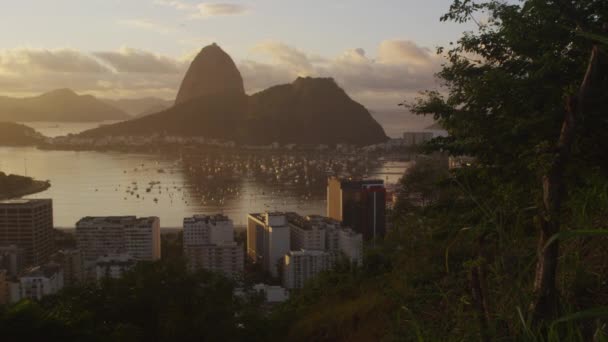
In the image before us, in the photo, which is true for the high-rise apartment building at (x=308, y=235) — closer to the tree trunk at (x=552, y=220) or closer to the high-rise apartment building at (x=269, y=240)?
the high-rise apartment building at (x=269, y=240)

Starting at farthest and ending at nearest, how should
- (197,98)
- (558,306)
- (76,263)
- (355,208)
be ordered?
1. (197,98)
2. (355,208)
3. (76,263)
4. (558,306)

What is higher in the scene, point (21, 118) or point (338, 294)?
point (21, 118)

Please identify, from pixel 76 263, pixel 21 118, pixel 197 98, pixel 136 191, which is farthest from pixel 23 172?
pixel 21 118

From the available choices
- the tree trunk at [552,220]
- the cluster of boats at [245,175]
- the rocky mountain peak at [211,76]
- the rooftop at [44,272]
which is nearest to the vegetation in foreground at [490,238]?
the tree trunk at [552,220]

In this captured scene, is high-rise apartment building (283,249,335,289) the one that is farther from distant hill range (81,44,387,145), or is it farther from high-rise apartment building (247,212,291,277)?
distant hill range (81,44,387,145)

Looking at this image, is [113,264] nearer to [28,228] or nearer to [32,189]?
[28,228]

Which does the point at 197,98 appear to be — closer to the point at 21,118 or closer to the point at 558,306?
the point at 21,118

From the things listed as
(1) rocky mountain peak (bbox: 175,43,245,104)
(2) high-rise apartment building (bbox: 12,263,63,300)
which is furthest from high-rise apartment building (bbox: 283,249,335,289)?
(1) rocky mountain peak (bbox: 175,43,245,104)
